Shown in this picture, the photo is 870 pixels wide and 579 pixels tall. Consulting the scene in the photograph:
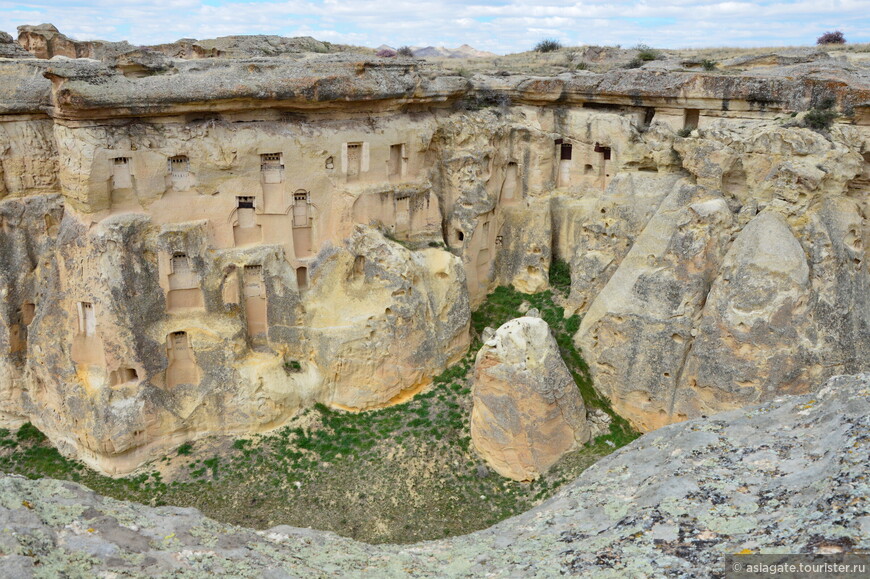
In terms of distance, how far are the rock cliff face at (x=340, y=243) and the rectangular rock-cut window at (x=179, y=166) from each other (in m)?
0.05

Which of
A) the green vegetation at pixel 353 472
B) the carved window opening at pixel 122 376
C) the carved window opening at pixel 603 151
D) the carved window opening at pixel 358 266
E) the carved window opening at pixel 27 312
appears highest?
the carved window opening at pixel 603 151

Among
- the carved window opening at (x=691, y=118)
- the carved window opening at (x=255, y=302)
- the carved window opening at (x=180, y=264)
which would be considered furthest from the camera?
the carved window opening at (x=691, y=118)

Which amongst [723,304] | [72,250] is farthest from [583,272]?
[72,250]

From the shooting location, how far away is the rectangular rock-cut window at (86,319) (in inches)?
672

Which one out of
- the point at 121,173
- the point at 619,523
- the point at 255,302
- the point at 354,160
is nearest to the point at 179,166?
the point at 121,173

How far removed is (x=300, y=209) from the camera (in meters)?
18.9

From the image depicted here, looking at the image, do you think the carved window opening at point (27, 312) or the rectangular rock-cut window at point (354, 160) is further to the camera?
the rectangular rock-cut window at point (354, 160)

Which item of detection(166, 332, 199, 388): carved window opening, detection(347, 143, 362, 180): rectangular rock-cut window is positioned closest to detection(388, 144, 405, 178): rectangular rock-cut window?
detection(347, 143, 362, 180): rectangular rock-cut window

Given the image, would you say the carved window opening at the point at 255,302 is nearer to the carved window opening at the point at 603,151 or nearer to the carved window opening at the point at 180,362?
the carved window opening at the point at 180,362

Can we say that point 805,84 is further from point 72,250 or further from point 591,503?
point 72,250

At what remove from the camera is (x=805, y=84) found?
16.5m

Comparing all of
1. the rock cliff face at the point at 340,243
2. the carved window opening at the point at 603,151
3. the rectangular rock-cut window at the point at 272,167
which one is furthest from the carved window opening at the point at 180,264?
the carved window opening at the point at 603,151

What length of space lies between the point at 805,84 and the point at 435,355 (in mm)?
10906

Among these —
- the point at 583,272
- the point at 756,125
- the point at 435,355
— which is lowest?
the point at 435,355
